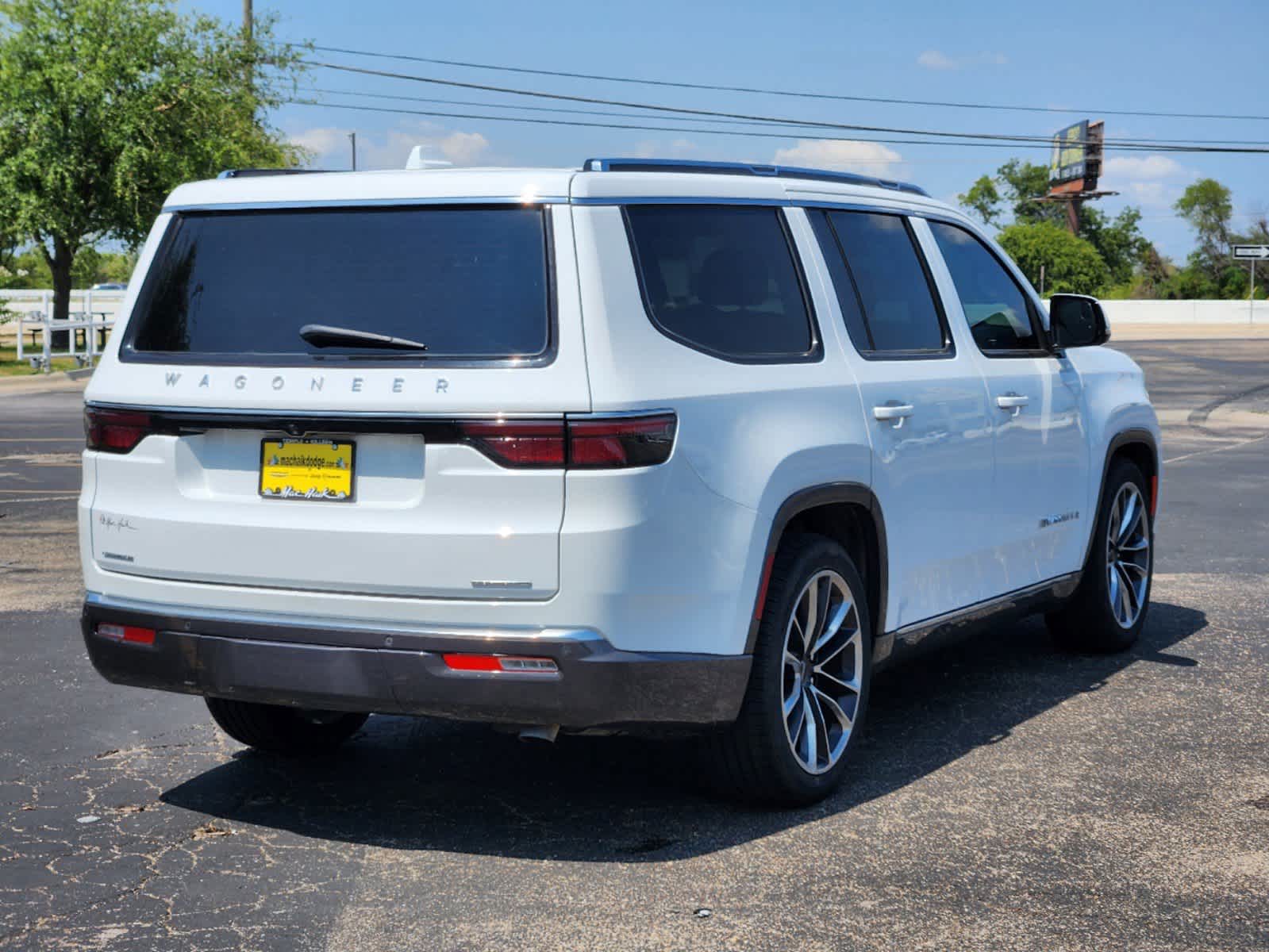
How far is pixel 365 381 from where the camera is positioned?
4.40m

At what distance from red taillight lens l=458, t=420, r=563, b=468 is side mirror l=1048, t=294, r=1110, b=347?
317 centimetres

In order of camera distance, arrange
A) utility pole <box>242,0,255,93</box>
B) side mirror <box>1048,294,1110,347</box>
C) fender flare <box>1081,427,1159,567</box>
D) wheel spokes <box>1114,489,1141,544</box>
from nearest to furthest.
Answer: side mirror <box>1048,294,1110,347</box>, fender flare <box>1081,427,1159,567</box>, wheel spokes <box>1114,489,1141,544</box>, utility pole <box>242,0,255,93</box>

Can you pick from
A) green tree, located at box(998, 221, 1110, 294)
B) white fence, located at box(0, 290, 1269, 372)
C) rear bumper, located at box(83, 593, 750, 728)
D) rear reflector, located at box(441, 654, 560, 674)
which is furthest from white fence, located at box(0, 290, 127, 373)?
green tree, located at box(998, 221, 1110, 294)

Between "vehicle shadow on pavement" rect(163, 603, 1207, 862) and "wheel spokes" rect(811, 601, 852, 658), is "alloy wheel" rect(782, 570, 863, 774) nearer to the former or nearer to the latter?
"wheel spokes" rect(811, 601, 852, 658)

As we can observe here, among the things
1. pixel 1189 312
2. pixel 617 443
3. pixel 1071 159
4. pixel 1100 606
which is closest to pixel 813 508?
pixel 617 443

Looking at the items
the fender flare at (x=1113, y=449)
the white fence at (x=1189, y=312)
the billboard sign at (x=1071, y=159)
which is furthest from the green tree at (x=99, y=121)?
the billboard sign at (x=1071, y=159)

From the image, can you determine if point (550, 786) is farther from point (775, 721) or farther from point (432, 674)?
point (432, 674)

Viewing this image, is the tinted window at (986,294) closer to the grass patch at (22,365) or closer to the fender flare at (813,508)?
the fender flare at (813,508)

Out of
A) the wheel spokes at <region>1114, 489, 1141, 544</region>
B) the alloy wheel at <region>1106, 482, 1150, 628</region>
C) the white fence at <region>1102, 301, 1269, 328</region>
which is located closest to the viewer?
the alloy wheel at <region>1106, 482, 1150, 628</region>

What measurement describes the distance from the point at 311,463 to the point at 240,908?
46.5 inches

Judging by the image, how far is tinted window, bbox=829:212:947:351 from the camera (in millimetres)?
5531

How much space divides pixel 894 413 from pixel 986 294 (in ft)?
4.24

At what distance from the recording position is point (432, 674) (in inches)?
171

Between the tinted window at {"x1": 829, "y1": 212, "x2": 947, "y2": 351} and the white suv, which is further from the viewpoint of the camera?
the tinted window at {"x1": 829, "y1": 212, "x2": 947, "y2": 351}
